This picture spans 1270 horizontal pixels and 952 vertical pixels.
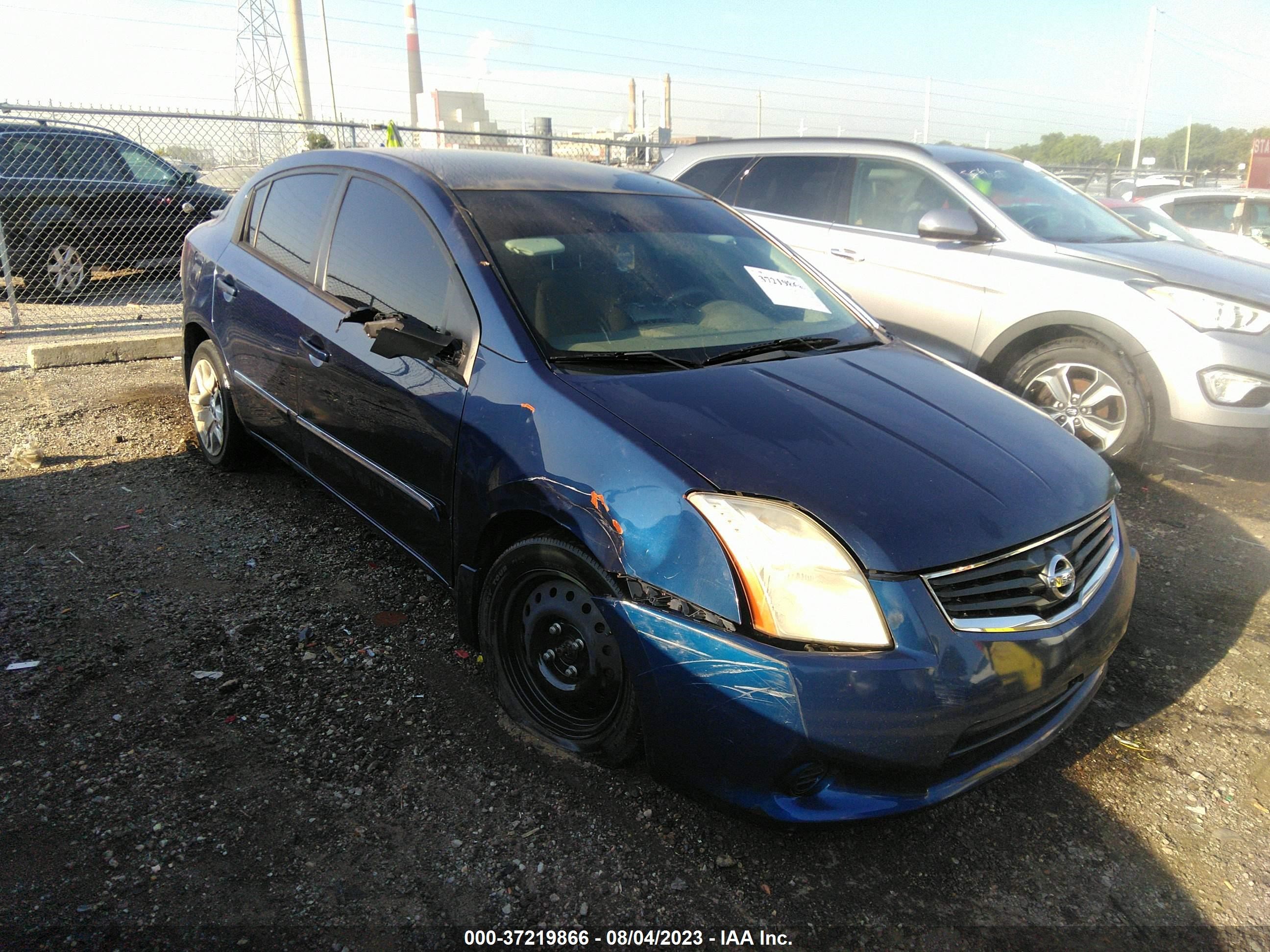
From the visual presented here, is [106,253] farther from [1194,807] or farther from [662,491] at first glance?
[1194,807]

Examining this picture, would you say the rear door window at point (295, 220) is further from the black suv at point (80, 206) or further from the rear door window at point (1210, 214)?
the rear door window at point (1210, 214)

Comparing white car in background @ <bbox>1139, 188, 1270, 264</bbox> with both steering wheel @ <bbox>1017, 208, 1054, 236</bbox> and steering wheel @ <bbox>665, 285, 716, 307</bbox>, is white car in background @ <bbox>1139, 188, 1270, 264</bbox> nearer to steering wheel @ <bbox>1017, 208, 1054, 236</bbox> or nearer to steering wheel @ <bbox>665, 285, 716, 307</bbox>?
steering wheel @ <bbox>1017, 208, 1054, 236</bbox>

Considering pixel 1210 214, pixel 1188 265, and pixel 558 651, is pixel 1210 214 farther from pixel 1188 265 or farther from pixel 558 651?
pixel 558 651

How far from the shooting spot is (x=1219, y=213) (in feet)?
38.1

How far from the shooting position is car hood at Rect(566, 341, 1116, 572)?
2.12 m

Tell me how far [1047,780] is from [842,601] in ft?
3.48

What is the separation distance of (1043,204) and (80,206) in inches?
359

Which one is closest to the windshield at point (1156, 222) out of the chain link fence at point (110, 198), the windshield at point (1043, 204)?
the windshield at point (1043, 204)

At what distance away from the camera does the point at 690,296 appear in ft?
10.2

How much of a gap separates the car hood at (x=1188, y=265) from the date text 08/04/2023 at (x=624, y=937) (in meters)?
4.23

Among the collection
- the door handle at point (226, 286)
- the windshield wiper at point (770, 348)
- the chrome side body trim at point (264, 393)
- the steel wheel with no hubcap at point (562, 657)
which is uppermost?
the door handle at point (226, 286)

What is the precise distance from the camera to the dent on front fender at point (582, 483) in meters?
2.08

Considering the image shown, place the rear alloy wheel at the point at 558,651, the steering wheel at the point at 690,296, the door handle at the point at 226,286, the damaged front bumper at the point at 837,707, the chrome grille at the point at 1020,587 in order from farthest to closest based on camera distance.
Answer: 1. the door handle at the point at 226,286
2. the steering wheel at the point at 690,296
3. the rear alloy wheel at the point at 558,651
4. the chrome grille at the point at 1020,587
5. the damaged front bumper at the point at 837,707

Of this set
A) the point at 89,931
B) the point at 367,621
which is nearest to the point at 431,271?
the point at 367,621
